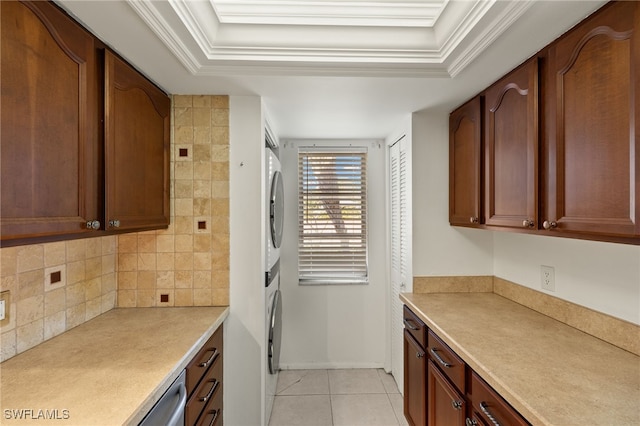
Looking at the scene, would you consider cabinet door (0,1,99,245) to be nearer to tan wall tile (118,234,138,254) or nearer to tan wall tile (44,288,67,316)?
tan wall tile (44,288,67,316)

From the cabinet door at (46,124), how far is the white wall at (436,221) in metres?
1.90

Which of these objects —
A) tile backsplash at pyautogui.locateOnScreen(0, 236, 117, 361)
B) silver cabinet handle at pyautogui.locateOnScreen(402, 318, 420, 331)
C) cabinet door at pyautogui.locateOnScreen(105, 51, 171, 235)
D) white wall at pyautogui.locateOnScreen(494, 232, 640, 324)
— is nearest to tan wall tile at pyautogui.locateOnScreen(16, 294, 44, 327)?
tile backsplash at pyautogui.locateOnScreen(0, 236, 117, 361)

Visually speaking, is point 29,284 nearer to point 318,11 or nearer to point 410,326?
point 318,11

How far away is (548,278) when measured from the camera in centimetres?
179

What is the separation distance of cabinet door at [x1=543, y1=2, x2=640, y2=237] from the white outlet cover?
2191 mm

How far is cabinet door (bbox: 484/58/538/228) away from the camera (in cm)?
145

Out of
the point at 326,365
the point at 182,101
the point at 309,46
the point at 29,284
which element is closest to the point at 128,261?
the point at 29,284

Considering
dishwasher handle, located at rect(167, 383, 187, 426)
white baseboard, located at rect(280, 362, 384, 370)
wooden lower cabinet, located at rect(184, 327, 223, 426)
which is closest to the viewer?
dishwasher handle, located at rect(167, 383, 187, 426)

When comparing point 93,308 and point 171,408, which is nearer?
point 171,408

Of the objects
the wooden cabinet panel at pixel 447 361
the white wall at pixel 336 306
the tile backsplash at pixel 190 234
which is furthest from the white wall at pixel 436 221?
the tile backsplash at pixel 190 234

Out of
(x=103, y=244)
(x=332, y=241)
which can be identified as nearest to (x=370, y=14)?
(x=103, y=244)

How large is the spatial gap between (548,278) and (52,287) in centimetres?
251

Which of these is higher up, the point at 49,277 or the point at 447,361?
the point at 49,277

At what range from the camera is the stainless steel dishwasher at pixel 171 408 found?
1076 millimetres
